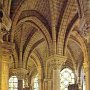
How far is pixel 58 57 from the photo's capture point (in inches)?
980

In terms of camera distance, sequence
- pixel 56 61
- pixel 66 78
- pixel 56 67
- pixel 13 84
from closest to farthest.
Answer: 1. pixel 56 67
2. pixel 56 61
3. pixel 66 78
4. pixel 13 84

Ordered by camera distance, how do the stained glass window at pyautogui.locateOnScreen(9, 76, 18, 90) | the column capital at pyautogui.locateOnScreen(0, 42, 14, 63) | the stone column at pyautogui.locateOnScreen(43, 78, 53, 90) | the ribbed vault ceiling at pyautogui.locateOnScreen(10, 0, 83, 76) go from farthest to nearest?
the stained glass window at pyautogui.locateOnScreen(9, 76, 18, 90) < the stone column at pyautogui.locateOnScreen(43, 78, 53, 90) < the ribbed vault ceiling at pyautogui.locateOnScreen(10, 0, 83, 76) < the column capital at pyautogui.locateOnScreen(0, 42, 14, 63)

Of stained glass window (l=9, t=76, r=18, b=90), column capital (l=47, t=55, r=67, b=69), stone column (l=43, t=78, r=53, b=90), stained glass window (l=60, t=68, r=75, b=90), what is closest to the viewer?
column capital (l=47, t=55, r=67, b=69)

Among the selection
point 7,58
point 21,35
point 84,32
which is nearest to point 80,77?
point 21,35

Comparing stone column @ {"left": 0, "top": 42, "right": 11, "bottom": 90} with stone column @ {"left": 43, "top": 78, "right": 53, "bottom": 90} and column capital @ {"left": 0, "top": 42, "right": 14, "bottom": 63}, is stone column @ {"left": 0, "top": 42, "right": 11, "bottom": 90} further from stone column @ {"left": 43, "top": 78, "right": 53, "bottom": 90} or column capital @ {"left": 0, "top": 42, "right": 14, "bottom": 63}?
stone column @ {"left": 43, "top": 78, "right": 53, "bottom": 90}

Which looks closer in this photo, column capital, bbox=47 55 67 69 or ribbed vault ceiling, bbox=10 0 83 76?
ribbed vault ceiling, bbox=10 0 83 76

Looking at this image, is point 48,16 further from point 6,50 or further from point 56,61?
point 6,50

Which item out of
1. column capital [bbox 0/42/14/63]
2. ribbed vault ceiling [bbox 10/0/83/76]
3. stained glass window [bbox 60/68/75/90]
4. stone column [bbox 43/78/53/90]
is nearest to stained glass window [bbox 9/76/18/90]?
stained glass window [bbox 60/68/75/90]

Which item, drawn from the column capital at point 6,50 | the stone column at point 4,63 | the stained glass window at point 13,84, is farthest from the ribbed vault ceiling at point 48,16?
the stained glass window at point 13,84

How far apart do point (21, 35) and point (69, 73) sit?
444 inches

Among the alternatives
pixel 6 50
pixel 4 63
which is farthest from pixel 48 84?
pixel 6 50

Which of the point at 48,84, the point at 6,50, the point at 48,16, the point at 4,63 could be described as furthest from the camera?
the point at 48,84

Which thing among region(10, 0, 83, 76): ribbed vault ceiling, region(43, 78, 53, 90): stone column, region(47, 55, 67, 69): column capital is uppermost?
region(10, 0, 83, 76): ribbed vault ceiling

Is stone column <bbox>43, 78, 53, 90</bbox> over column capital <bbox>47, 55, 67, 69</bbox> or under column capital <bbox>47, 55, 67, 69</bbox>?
under
